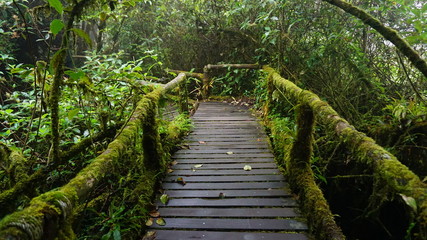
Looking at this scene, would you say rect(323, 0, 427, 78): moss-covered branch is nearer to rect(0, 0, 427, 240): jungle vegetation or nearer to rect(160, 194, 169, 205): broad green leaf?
rect(0, 0, 427, 240): jungle vegetation

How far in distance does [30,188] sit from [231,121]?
15.2ft

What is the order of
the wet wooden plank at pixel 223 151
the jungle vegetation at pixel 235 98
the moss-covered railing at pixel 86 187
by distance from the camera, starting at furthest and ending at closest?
the wet wooden plank at pixel 223 151 < the jungle vegetation at pixel 235 98 < the moss-covered railing at pixel 86 187

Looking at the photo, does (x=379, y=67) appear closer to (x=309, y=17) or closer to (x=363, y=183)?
(x=309, y=17)

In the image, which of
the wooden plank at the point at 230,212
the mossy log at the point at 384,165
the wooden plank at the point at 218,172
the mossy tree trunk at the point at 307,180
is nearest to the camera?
the mossy log at the point at 384,165

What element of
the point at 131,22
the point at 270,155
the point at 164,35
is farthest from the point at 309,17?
the point at 131,22

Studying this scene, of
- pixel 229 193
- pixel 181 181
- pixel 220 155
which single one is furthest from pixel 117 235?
pixel 220 155

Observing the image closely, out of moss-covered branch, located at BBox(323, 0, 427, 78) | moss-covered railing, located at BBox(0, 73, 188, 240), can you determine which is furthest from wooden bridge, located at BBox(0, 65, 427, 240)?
moss-covered branch, located at BBox(323, 0, 427, 78)

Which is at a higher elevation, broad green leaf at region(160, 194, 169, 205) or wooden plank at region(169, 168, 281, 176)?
broad green leaf at region(160, 194, 169, 205)

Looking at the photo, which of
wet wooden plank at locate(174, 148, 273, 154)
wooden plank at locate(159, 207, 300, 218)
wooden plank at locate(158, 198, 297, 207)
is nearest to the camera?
wooden plank at locate(159, 207, 300, 218)

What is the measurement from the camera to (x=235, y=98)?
9094mm

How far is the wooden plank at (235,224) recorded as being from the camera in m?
2.50

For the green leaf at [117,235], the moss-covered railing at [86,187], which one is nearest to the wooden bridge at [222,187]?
the moss-covered railing at [86,187]

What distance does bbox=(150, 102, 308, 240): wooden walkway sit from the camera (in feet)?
8.19

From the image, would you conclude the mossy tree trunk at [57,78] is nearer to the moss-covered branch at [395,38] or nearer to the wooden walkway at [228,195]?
the wooden walkway at [228,195]
